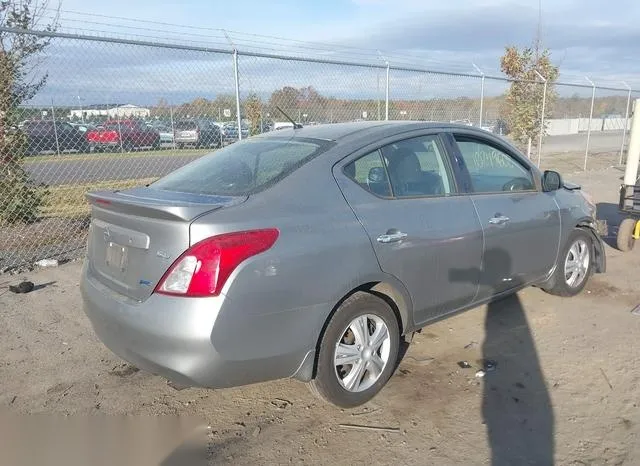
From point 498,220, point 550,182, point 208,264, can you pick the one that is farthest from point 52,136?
point 550,182

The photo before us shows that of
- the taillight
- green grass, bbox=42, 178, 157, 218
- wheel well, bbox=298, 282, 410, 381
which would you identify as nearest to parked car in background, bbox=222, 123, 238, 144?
green grass, bbox=42, 178, 157, 218

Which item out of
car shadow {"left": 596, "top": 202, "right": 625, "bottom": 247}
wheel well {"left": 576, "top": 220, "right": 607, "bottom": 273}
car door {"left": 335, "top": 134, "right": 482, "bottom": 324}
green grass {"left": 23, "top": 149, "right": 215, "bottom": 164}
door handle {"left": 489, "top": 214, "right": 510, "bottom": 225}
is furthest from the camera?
green grass {"left": 23, "top": 149, "right": 215, "bottom": 164}

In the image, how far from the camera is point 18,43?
6762mm

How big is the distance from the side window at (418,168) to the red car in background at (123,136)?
17.1 ft

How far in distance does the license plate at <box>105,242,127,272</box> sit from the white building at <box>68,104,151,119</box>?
430 cm

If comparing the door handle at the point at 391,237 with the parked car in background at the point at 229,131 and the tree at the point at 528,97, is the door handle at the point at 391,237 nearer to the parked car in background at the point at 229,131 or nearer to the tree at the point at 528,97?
the parked car in background at the point at 229,131

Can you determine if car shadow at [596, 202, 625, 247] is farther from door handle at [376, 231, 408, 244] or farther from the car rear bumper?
the car rear bumper

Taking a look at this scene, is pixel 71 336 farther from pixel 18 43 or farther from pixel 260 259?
pixel 18 43

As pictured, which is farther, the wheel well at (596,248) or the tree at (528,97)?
the tree at (528,97)

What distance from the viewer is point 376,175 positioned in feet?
11.1

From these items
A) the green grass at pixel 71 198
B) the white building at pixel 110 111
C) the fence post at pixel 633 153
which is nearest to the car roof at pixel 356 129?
the white building at pixel 110 111

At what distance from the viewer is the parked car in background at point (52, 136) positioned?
7.15 m

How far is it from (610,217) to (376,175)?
7.46 m

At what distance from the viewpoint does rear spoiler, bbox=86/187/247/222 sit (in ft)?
8.77
